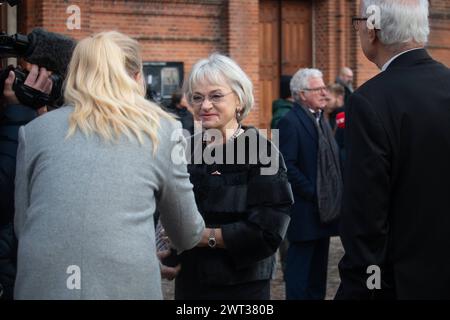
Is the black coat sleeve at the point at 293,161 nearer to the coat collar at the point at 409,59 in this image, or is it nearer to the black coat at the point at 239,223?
the black coat at the point at 239,223

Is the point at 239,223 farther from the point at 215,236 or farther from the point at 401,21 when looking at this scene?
the point at 401,21

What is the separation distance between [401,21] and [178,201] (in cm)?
108

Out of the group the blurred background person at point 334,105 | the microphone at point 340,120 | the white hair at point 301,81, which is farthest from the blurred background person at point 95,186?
the blurred background person at point 334,105

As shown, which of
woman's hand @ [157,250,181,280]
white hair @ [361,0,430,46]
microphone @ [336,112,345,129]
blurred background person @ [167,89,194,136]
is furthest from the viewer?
blurred background person @ [167,89,194,136]

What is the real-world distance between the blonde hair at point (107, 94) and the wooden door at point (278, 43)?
14.2m

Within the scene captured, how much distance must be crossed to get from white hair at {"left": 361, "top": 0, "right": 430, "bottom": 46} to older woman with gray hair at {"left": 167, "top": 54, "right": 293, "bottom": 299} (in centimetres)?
117

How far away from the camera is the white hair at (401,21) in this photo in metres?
3.46

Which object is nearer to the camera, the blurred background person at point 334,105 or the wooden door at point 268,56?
the blurred background person at point 334,105

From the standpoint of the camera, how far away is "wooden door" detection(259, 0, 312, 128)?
17750mm
